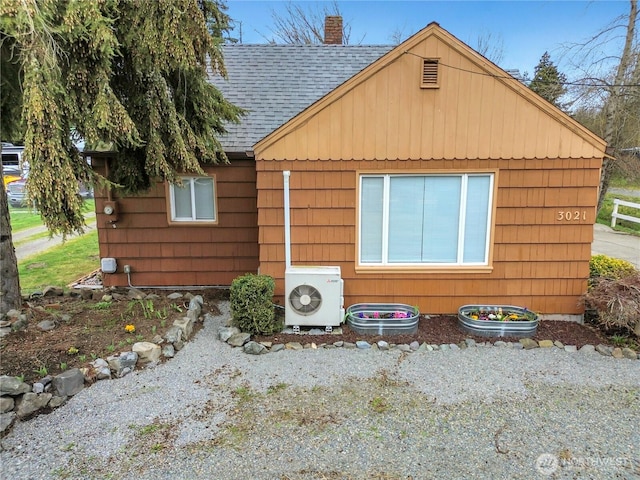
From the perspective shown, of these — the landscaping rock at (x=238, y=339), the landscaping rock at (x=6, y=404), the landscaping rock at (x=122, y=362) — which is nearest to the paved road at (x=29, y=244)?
the landscaping rock at (x=122, y=362)

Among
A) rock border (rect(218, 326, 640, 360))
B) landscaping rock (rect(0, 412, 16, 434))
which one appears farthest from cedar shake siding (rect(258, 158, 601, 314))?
landscaping rock (rect(0, 412, 16, 434))

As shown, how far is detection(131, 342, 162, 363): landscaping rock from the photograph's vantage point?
14.1 ft

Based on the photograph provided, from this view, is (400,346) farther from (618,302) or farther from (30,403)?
A: (30,403)

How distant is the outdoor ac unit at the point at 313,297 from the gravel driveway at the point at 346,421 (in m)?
0.69

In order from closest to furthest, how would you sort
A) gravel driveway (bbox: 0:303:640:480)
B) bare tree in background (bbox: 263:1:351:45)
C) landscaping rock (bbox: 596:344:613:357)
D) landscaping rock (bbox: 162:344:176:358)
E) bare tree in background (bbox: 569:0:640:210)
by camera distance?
gravel driveway (bbox: 0:303:640:480)
landscaping rock (bbox: 162:344:176:358)
landscaping rock (bbox: 596:344:613:357)
bare tree in background (bbox: 569:0:640:210)
bare tree in background (bbox: 263:1:351:45)

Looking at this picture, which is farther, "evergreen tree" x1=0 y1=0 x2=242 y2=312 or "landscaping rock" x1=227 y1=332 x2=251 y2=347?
"landscaping rock" x1=227 y1=332 x2=251 y2=347

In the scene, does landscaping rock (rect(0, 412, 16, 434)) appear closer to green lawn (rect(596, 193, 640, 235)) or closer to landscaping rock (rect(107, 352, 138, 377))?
landscaping rock (rect(107, 352, 138, 377))

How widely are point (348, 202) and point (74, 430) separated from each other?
3.96 m

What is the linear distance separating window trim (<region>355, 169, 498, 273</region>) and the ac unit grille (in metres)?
0.79

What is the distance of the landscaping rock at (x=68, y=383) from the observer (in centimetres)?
364

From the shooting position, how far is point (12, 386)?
3410 mm

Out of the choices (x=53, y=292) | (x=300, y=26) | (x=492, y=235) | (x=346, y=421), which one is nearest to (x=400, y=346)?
(x=346, y=421)

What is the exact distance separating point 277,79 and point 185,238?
13.5 ft

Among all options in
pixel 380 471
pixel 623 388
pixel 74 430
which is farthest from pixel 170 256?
pixel 623 388
